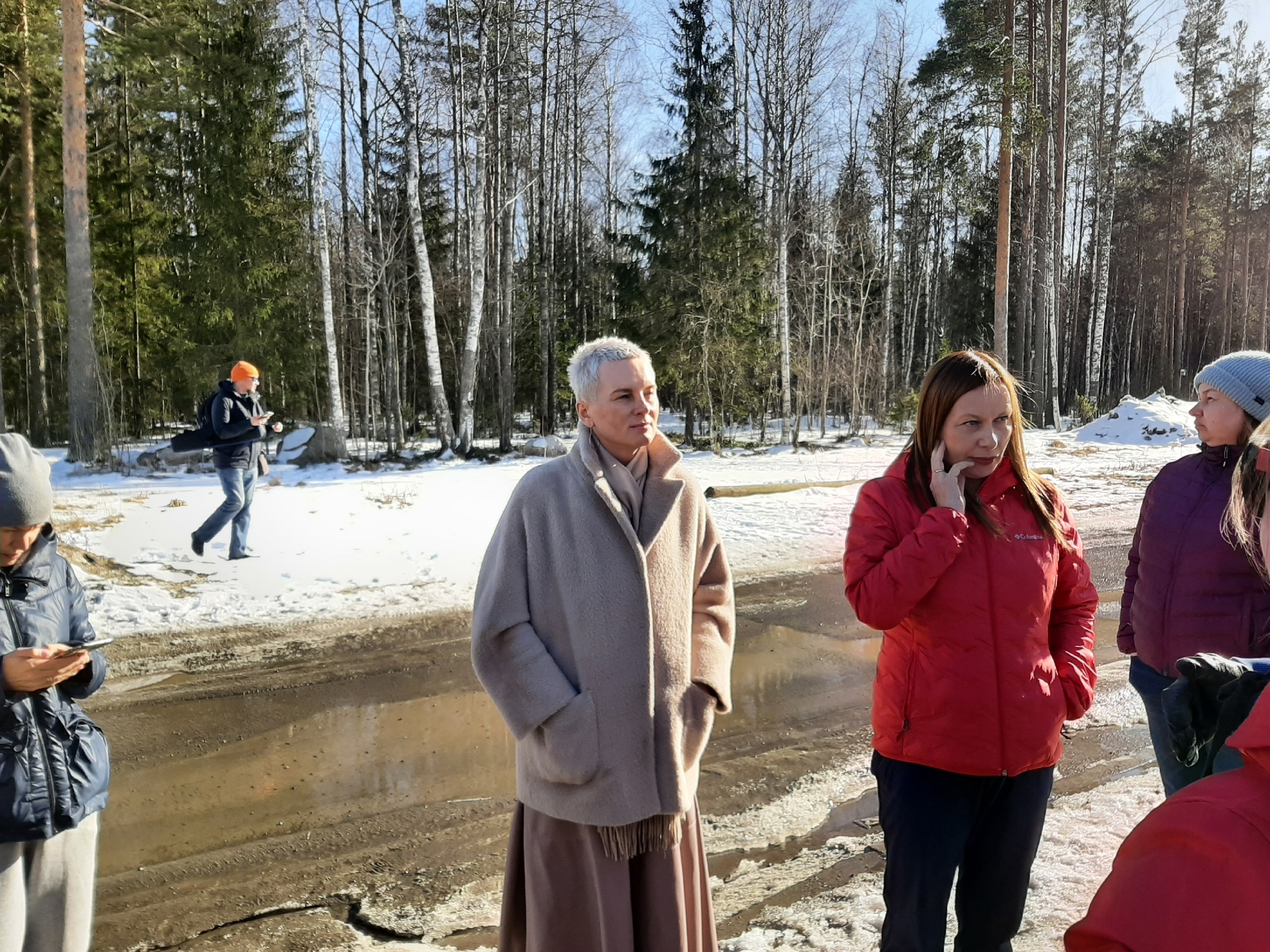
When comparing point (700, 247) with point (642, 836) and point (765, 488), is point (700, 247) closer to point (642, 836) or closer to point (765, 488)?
point (765, 488)

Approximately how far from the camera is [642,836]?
228 cm

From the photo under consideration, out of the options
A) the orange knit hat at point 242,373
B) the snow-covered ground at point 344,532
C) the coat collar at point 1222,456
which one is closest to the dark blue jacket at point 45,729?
the coat collar at point 1222,456

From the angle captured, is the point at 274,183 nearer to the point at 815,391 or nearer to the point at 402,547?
the point at 402,547

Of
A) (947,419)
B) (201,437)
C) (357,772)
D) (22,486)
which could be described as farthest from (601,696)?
(201,437)

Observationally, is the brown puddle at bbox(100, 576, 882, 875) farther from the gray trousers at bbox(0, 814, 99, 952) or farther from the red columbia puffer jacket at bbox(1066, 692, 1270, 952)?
the red columbia puffer jacket at bbox(1066, 692, 1270, 952)

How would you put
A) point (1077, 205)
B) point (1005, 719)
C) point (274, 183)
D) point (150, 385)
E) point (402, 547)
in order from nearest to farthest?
point (1005, 719) → point (402, 547) → point (274, 183) → point (150, 385) → point (1077, 205)

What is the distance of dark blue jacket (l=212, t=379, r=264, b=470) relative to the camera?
8.22 metres

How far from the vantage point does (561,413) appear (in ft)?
99.7

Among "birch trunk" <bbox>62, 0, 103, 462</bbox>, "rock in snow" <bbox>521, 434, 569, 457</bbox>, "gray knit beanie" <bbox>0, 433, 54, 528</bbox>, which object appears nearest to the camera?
"gray knit beanie" <bbox>0, 433, 54, 528</bbox>

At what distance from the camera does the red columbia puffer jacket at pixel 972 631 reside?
2.27 metres

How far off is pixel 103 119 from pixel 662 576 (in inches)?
1126

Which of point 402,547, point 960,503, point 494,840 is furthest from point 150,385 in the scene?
point 960,503

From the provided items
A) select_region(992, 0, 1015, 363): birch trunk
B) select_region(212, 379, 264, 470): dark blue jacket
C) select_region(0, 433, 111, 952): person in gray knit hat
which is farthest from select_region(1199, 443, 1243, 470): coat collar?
select_region(992, 0, 1015, 363): birch trunk

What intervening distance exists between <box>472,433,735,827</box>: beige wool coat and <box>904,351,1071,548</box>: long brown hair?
0.74m
